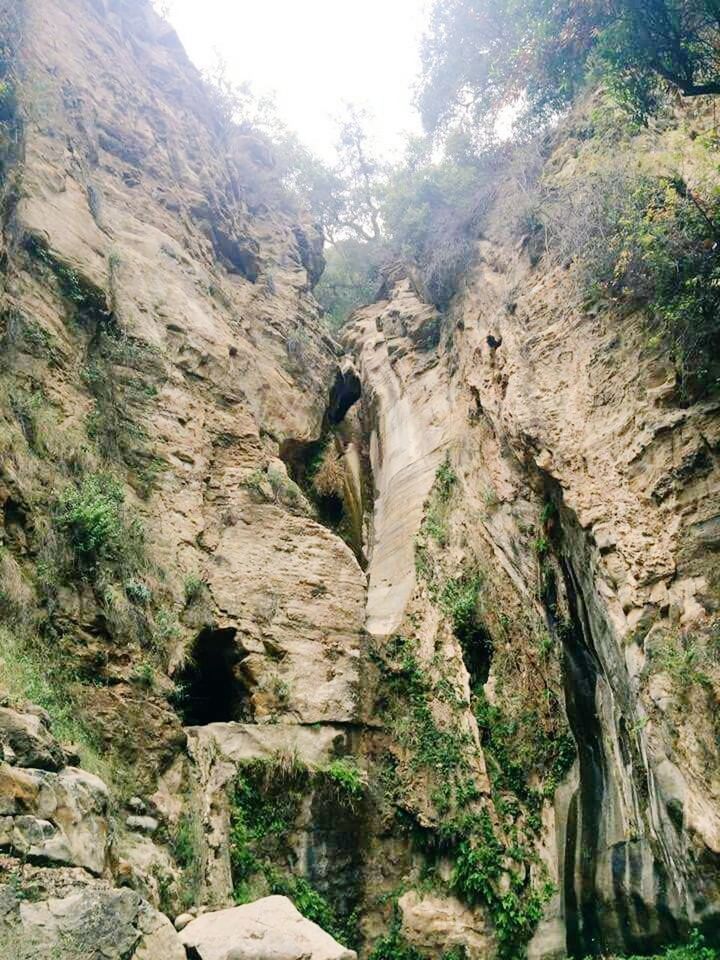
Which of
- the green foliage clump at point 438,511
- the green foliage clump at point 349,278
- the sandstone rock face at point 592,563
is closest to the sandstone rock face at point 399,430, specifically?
the sandstone rock face at point 592,563

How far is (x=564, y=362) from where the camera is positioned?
13.1m

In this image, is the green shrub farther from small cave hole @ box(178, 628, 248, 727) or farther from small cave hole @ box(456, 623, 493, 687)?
small cave hole @ box(178, 628, 248, 727)

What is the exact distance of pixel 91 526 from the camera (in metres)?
9.50

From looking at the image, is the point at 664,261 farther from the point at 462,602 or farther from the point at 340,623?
the point at 340,623

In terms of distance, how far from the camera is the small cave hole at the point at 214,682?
37.9 ft

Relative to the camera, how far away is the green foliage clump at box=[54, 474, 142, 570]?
9383 millimetres

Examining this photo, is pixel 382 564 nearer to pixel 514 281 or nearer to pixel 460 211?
pixel 514 281

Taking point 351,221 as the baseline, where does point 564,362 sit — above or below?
below

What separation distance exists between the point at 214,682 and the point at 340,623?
2.49 meters

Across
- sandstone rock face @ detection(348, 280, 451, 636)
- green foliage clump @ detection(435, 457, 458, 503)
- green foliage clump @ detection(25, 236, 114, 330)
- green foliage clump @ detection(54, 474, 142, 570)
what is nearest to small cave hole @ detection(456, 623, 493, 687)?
sandstone rock face @ detection(348, 280, 451, 636)

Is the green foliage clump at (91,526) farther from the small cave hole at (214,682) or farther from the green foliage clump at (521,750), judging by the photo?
the green foliage clump at (521,750)

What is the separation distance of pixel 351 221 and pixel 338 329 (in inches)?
387

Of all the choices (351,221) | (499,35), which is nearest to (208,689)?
(499,35)

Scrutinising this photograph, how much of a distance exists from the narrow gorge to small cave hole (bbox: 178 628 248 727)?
7 cm
